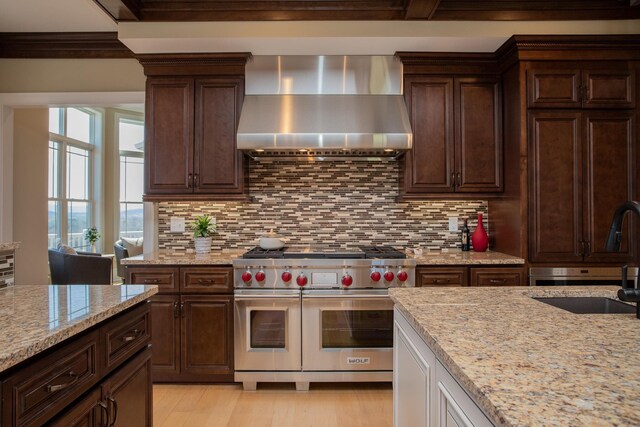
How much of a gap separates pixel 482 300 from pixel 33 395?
1.45 metres

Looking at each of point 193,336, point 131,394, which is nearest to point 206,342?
point 193,336

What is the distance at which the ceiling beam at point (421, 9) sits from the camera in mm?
2645

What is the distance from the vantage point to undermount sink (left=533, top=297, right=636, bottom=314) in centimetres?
152

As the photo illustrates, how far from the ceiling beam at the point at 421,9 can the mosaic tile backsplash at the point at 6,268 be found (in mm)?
2687

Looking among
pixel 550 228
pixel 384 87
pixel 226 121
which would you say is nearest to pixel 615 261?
pixel 550 228

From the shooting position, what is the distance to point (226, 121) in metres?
3.17

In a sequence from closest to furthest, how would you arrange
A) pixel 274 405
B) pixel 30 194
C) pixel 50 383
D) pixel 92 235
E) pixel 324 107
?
1. pixel 50 383
2. pixel 274 405
3. pixel 324 107
4. pixel 30 194
5. pixel 92 235

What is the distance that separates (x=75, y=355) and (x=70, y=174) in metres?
6.13

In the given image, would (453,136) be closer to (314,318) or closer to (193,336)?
(314,318)

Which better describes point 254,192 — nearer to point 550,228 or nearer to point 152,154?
point 152,154

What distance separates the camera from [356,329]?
289 centimetres

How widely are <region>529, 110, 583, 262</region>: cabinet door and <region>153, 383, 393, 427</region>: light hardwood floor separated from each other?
63.5 inches

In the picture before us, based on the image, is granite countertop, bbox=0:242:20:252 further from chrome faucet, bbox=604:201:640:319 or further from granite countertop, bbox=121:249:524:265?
chrome faucet, bbox=604:201:640:319

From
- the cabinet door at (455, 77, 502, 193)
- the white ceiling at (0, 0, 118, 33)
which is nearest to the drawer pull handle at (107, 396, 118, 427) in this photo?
the white ceiling at (0, 0, 118, 33)
